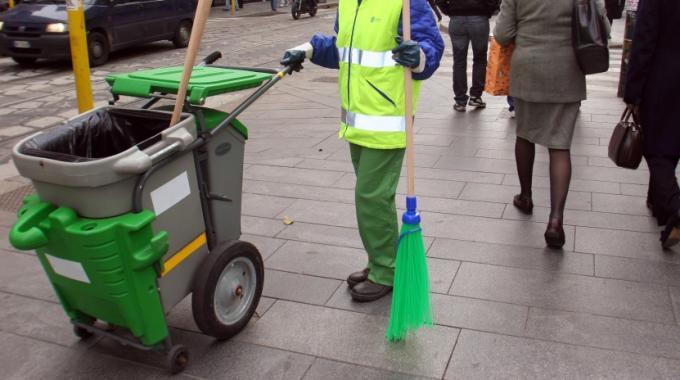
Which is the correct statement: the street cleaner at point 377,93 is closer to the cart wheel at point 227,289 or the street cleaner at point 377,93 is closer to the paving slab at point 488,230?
the cart wheel at point 227,289

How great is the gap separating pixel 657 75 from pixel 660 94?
111 millimetres

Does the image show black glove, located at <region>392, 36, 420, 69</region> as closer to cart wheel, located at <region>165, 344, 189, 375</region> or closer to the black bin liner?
the black bin liner

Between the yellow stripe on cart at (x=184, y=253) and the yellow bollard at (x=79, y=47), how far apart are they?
3408 mm

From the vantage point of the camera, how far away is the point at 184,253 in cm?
288

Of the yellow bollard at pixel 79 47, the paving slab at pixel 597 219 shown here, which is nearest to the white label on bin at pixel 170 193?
the paving slab at pixel 597 219

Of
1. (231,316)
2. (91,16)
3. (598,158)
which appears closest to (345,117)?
(231,316)

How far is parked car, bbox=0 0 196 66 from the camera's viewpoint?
11.2 metres

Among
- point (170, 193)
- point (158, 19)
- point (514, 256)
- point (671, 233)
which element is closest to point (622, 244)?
point (671, 233)

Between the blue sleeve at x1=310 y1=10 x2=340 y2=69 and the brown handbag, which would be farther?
the brown handbag

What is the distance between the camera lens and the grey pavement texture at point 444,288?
2.96m

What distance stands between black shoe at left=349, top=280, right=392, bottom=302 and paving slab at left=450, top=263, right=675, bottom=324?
1.23ft

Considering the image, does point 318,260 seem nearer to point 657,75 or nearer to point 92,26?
point 657,75

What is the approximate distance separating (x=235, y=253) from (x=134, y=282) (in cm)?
60

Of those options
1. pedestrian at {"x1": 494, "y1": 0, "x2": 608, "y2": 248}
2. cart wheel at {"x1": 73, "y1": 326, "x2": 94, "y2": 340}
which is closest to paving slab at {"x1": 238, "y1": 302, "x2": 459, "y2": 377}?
cart wheel at {"x1": 73, "y1": 326, "x2": 94, "y2": 340}
